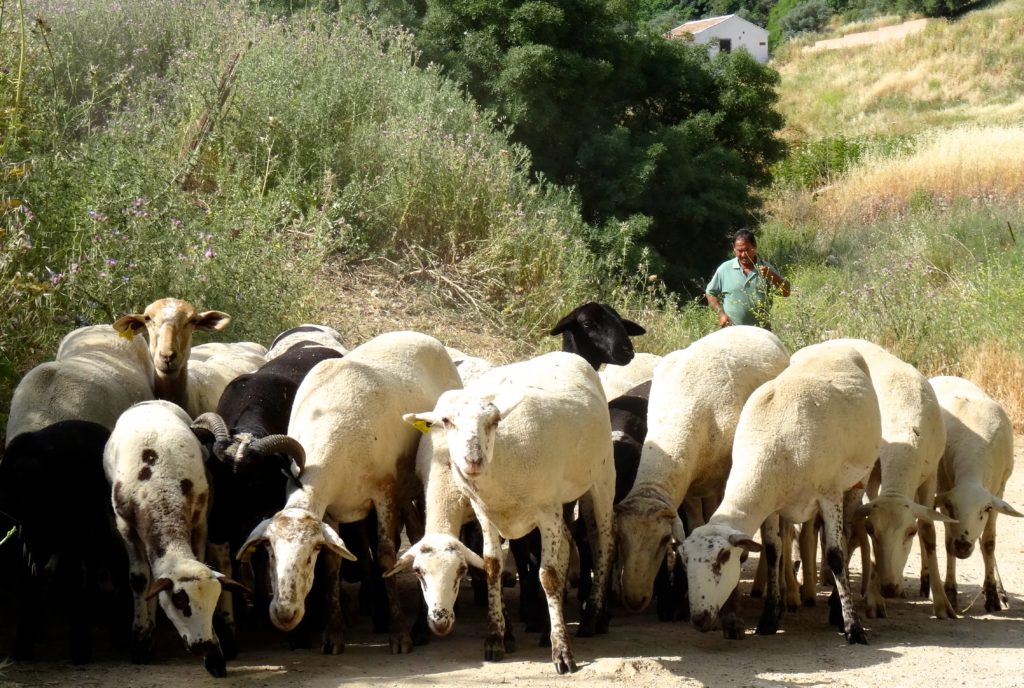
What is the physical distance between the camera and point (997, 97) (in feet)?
125

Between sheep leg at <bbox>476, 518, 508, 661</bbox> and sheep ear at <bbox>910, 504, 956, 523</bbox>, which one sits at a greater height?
sheep ear at <bbox>910, 504, 956, 523</bbox>

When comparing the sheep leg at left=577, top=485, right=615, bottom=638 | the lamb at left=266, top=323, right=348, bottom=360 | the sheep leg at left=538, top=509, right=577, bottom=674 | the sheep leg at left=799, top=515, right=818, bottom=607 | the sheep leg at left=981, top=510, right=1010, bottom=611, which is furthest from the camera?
the lamb at left=266, top=323, right=348, bottom=360

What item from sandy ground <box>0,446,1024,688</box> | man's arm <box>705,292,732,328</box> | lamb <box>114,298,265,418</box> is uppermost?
man's arm <box>705,292,732,328</box>

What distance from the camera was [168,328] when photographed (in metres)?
7.42

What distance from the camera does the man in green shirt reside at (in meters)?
11.4

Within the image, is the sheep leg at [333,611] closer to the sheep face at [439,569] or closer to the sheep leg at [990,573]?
the sheep face at [439,569]

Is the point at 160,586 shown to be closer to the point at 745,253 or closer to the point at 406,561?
the point at 406,561

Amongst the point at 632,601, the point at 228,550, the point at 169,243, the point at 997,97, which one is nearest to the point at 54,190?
the point at 169,243

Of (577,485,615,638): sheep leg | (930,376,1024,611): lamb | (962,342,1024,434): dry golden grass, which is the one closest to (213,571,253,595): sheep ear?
(577,485,615,638): sheep leg

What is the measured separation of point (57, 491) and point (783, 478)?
3749mm

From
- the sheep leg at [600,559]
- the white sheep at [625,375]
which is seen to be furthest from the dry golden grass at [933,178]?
the sheep leg at [600,559]

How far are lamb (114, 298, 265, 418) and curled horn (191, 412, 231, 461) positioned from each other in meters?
0.69

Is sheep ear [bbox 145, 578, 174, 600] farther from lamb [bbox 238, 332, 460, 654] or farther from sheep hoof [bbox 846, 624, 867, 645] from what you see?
sheep hoof [bbox 846, 624, 867, 645]

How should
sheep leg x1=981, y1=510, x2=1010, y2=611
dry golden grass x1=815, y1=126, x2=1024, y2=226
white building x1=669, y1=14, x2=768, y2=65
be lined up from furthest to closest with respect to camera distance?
white building x1=669, y1=14, x2=768, y2=65, dry golden grass x1=815, y1=126, x2=1024, y2=226, sheep leg x1=981, y1=510, x2=1010, y2=611
